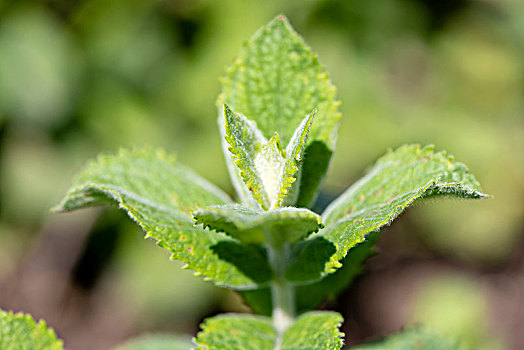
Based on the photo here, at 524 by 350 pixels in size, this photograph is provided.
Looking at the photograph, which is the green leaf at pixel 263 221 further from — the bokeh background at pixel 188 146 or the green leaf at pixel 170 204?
the bokeh background at pixel 188 146

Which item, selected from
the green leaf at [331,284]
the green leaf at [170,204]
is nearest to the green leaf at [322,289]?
the green leaf at [331,284]

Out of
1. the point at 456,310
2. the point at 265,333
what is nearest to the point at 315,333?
the point at 265,333

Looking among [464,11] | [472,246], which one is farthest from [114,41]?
[472,246]

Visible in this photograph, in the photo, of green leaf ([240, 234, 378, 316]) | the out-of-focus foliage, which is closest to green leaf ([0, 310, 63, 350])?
green leaf ([240, 234, 378, 316])

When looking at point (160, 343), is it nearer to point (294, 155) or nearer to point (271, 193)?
point (271, 193)

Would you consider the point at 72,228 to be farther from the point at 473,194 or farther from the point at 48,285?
the point at 473,194
